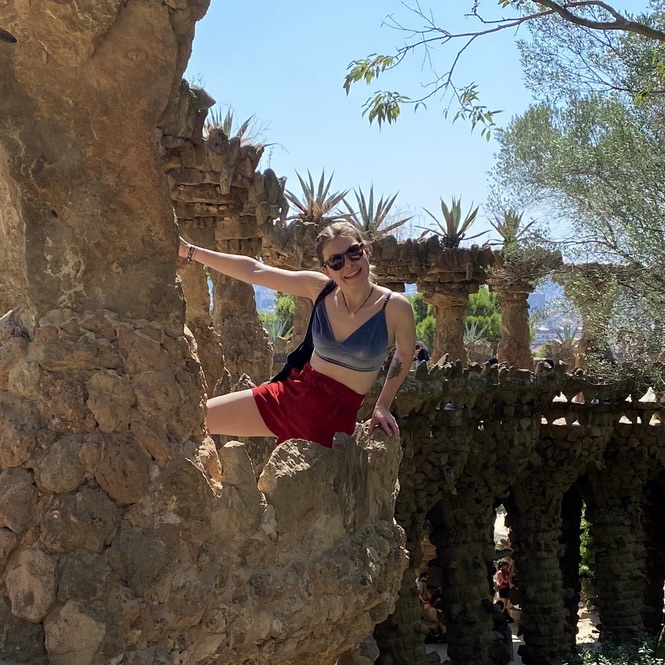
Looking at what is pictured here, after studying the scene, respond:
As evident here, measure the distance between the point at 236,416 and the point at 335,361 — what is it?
34cm

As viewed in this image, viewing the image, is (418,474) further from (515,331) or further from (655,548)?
(515,331)

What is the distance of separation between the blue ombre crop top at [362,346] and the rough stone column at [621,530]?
950 centimetres

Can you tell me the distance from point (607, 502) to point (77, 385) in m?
10.8

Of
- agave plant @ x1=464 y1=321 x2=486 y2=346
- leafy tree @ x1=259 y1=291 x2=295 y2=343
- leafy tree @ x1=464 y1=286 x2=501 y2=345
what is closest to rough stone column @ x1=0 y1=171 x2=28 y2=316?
leafy tree @ x1=259 y1=291 x2=295 y2=343

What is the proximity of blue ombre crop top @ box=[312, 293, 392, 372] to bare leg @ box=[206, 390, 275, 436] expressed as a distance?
27 cm

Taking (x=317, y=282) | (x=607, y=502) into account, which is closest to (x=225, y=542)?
(x=317, y=282)

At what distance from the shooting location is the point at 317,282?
3.14 m

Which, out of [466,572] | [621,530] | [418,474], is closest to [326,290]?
[418,474]

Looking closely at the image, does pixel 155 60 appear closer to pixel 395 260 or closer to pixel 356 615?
pixel 356 615

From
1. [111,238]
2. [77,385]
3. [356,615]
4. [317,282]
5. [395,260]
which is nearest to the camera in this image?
[77,385]

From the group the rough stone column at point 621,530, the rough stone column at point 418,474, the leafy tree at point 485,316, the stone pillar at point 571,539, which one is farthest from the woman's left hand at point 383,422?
the leafy tree at point 485,316

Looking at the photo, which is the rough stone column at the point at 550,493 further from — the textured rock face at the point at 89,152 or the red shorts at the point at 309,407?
the textured rock face at the point at 89,152

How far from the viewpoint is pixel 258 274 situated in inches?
122

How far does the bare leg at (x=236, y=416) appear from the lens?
293 centimetres
